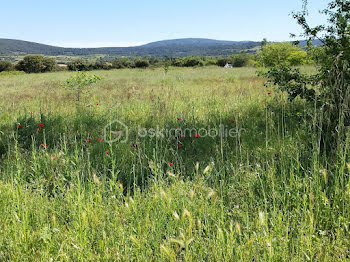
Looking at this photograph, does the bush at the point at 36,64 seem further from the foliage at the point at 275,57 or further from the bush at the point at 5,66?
the foliage at the point at 275,57

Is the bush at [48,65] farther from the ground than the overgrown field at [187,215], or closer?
farther from the ground

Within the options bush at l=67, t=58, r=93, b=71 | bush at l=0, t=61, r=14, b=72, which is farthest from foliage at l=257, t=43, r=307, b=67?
bush at l=0, t=61, r=14, b=72

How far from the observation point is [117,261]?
6.17 ft

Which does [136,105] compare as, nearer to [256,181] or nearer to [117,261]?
[256,181]

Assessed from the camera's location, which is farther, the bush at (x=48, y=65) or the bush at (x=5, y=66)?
the bush at (x=5, y=66)

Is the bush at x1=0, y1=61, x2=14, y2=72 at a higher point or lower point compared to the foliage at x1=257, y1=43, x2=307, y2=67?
higher

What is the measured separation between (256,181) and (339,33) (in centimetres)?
295

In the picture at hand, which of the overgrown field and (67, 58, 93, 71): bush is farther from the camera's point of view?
(67, 58, 93, 71): bush

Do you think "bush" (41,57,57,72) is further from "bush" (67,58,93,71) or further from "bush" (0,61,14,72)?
"bush" (67,58,93,71)

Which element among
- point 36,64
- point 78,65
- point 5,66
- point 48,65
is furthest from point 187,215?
point 5,66

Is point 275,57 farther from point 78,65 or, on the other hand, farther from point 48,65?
point 48,65

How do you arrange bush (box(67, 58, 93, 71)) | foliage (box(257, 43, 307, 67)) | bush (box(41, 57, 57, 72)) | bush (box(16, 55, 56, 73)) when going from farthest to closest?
bush (box(41, 57, 57, 72))
bush (box(16, 55, 56, 73))
bush (box(67, 58, 93, 71))
foliage (box(257, 43, 307, 67))

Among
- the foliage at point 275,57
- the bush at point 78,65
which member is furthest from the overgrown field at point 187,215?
the bush at point 78,65

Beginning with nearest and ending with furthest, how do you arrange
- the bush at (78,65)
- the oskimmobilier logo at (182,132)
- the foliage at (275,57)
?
the oskimmobilier logo at (182,132)
the foliage at (275,57)
the bush at (78,65)
